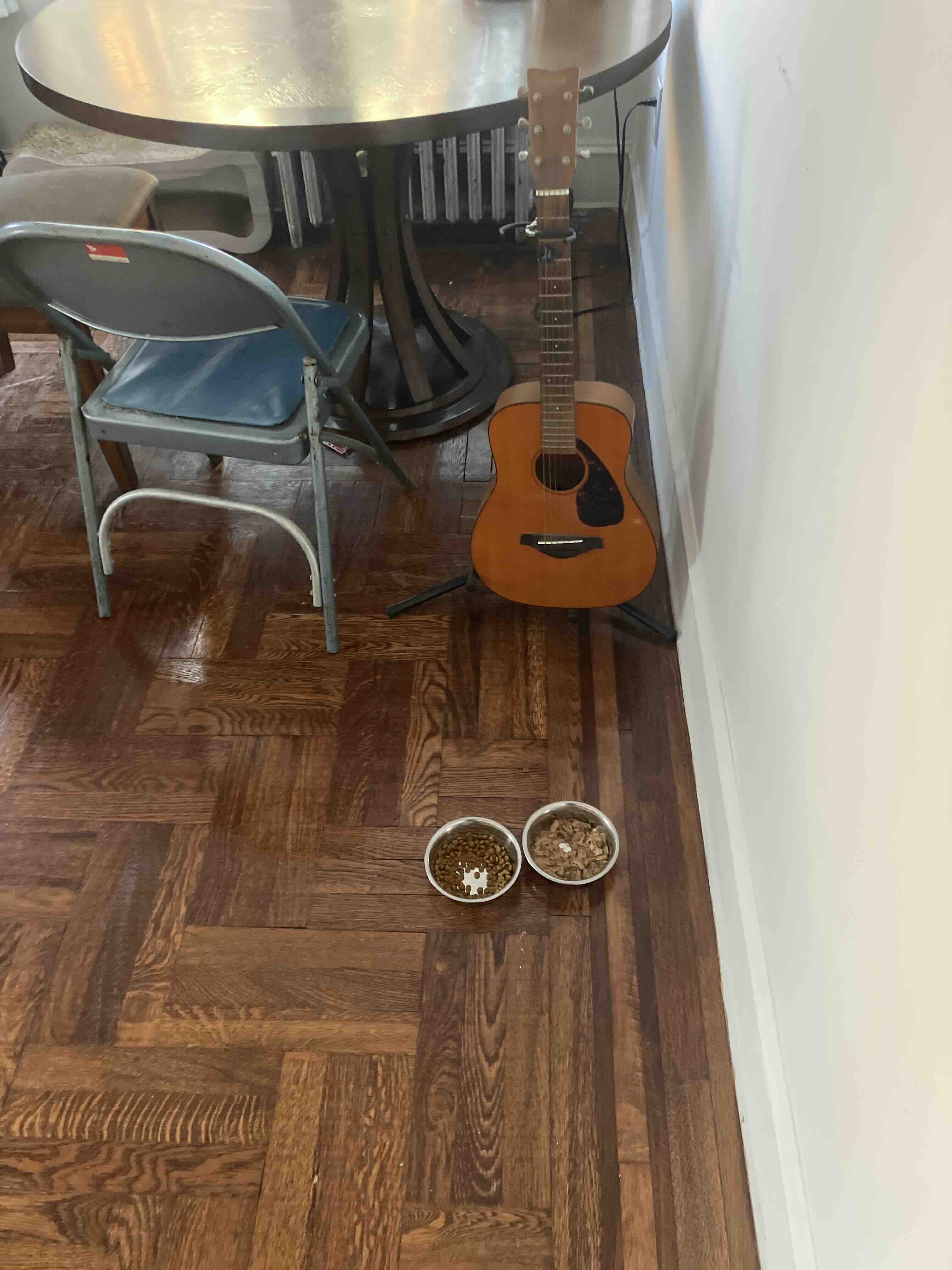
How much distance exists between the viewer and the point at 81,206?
6.55 feet

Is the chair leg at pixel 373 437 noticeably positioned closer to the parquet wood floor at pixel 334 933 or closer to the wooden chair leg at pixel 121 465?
the parquet wood floor at pixel 334 933

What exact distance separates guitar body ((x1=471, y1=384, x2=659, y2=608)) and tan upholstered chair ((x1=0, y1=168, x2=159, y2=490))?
84 centimetres

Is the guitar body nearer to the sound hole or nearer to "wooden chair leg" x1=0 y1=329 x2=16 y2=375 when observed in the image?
the sound hole

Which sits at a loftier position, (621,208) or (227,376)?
(227,376)

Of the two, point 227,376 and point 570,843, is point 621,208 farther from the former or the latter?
point 570,843

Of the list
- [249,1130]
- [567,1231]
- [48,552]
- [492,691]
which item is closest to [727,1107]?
[567,1231]

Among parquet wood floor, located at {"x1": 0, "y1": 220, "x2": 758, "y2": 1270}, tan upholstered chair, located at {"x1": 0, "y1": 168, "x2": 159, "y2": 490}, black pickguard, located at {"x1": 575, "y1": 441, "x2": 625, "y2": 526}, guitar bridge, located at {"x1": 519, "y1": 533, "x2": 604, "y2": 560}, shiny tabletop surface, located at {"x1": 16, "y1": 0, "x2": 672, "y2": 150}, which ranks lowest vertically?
parquet wood floor, located at {"x1": 0, "y1": 220, "x2": 758, "y2": 1270}

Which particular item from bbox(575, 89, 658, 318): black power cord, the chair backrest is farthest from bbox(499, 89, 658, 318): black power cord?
the chair backrest

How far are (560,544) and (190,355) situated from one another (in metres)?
0.77

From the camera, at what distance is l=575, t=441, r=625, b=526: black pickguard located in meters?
1.65

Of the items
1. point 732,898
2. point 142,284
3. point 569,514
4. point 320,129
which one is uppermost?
point 320,129

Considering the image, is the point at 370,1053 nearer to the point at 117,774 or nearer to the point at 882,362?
the point at 117,774

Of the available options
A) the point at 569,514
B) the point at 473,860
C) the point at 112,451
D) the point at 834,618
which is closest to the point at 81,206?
A: the point at 112,451

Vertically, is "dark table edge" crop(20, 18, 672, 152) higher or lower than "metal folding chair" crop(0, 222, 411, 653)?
higher
